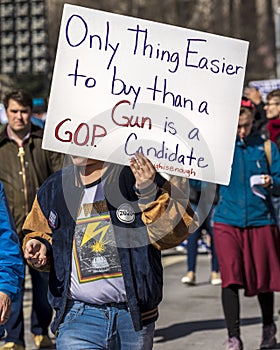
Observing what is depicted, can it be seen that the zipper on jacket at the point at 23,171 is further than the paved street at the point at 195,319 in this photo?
No

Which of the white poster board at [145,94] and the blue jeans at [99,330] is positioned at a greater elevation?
the white poster board at [145,94]

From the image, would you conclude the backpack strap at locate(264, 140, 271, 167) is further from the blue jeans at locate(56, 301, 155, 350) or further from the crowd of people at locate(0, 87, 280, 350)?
the blue jeans at locate(56, 301, 155, 350)

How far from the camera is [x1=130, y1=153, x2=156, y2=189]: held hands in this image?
4.67 meters

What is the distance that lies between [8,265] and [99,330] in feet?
1.68

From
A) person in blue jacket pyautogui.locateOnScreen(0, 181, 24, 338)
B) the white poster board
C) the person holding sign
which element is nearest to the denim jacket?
the person holding sign

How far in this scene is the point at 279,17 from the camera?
1822cm

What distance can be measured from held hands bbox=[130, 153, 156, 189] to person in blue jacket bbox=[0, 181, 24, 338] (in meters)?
0.57

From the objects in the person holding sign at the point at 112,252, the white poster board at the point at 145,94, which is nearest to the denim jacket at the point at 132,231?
the person holding sign at the point at 112,252

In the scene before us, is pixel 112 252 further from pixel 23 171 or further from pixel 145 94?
pixel 23 171

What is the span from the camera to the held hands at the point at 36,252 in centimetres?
482

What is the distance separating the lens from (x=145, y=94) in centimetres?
500

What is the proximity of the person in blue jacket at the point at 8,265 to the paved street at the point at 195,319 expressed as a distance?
3.64m

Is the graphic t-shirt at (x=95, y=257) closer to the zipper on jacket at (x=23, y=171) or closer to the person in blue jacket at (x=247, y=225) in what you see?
the person in blue jacket at (x=247, y=225)

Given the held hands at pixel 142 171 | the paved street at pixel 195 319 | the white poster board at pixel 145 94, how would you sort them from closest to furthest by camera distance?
the held hands at pixel 142 171, the white poster board at pixel 145 94, the paved street at pixel 195 319
